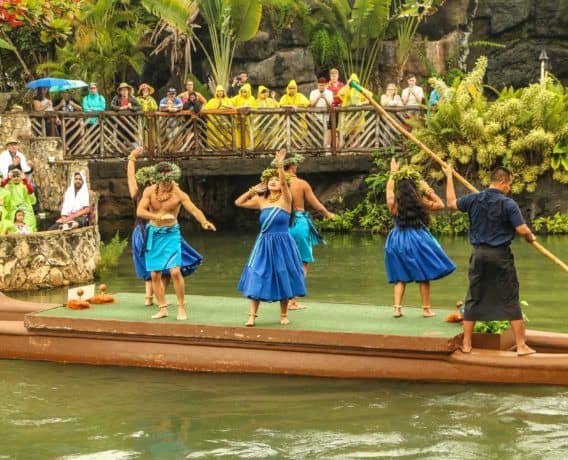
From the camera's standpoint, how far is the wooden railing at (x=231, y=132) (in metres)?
21.0

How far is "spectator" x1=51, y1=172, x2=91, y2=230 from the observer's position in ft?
54.3

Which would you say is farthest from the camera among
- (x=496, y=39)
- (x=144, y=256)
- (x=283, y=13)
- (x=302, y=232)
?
(x=496, y=39)

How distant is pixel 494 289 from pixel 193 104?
12.3 meters

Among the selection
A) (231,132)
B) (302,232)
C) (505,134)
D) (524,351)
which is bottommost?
(524,351)

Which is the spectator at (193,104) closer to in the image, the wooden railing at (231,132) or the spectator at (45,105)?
the wooden railing at (231,132)

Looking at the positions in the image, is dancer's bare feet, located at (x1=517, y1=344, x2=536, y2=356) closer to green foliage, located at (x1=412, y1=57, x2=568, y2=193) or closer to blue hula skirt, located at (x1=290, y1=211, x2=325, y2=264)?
blue hula skirt, located at (x1=290, y1=211, x2=325, y2=264)

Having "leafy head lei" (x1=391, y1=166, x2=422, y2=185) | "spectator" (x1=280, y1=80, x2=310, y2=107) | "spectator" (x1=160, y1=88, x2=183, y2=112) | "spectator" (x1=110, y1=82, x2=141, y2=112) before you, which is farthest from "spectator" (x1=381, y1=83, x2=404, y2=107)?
"leafy head lei" (x1=391, y1=166, x2=422, y2=185)

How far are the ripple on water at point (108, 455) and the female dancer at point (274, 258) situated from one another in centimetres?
228

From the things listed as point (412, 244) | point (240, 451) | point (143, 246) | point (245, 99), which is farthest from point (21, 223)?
point (240, 451)

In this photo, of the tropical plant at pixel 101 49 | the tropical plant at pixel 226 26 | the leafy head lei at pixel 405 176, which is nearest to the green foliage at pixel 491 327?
the leafy head lei at pixel 405 176

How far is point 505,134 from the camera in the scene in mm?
20266

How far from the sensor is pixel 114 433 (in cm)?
896

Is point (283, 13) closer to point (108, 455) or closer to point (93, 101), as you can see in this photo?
point (93, 101)

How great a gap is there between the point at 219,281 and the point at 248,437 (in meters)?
7.51
